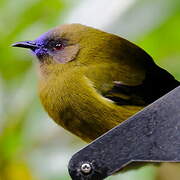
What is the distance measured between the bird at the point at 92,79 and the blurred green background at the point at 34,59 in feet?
0.23

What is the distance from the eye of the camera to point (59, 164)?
3455 millimetres

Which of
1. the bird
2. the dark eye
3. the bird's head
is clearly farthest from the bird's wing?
the dark eye

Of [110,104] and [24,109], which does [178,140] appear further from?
[24,109]

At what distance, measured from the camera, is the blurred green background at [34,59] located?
11.1 feet

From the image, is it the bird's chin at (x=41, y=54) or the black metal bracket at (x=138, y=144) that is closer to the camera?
the black metal bracket at (x=138, y=144)

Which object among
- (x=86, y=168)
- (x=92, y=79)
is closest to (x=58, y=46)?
(x=92, y=79)

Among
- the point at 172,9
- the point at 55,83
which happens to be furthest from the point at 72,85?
the point at 172,9

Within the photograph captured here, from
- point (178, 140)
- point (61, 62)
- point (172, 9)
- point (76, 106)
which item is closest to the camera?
point (178, 140)

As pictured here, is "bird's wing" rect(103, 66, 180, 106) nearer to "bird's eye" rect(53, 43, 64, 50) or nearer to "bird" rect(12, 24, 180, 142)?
"bird" rect(12, 24, 180, 142)

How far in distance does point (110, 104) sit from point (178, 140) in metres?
1.10

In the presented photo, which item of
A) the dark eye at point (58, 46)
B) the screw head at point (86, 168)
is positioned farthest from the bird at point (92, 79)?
the screw head at point (86, 168)

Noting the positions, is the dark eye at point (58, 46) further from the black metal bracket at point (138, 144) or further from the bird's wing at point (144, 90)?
the black metal bracket at point (138, 144)

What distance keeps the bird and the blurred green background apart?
0.07m

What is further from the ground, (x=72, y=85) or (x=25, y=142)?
(x=72, y=85)
